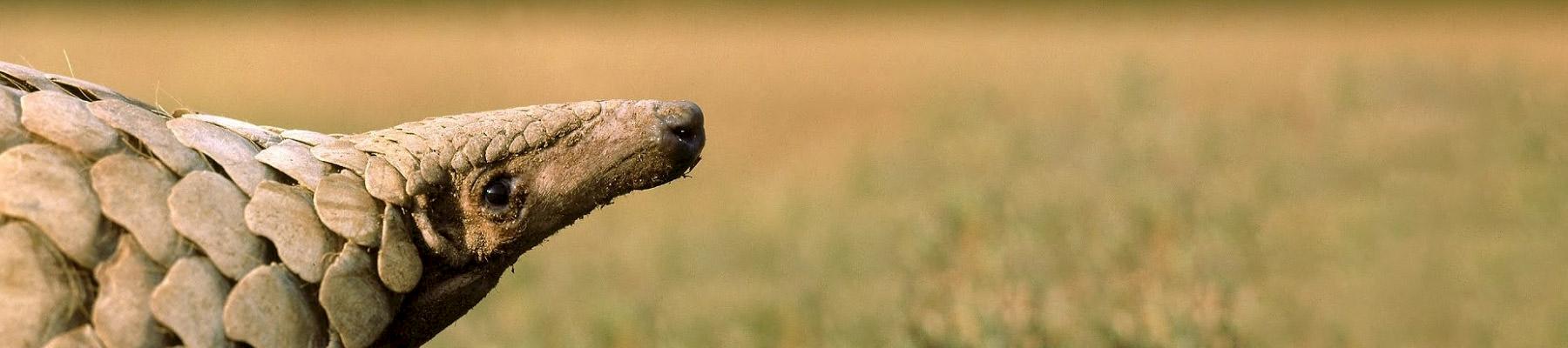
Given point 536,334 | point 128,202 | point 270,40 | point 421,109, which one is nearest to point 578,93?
point 421,109

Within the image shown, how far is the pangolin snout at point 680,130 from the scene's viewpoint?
8.77 ft

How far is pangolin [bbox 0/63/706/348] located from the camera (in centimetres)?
215

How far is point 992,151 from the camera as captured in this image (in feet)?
31.2

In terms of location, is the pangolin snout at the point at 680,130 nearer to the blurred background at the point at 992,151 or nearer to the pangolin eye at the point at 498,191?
the pangolin eye at the point at 498,191

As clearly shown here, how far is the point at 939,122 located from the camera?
11547 millimetres

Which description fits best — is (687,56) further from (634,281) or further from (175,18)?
(634,281)

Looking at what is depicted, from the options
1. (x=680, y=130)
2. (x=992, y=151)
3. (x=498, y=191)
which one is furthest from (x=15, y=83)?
(x=992, y=151)

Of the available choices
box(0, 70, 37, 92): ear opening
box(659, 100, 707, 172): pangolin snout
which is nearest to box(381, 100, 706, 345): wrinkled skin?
box(659, 100, 707, 172): pangolin snout

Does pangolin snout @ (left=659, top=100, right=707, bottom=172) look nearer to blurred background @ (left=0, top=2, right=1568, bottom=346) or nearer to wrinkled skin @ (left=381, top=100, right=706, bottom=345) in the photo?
wrinkled skin @ (left=381, top=100, right=706, bottom=345)

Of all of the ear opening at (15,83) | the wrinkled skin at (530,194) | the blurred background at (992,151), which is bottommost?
the blurred background at (992,151)

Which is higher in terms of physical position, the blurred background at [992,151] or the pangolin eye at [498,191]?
the pangolin eye at [498,191]

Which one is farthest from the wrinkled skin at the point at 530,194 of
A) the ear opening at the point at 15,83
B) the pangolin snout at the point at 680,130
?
the ear opening at the point at 15,83

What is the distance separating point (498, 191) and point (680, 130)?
1.05ft

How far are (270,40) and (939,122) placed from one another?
8.24 m
